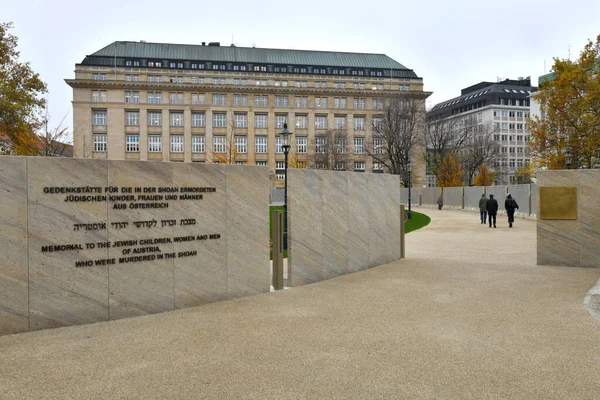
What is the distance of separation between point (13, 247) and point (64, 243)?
1.96 feet

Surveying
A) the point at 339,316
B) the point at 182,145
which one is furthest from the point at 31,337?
the point at 182,145

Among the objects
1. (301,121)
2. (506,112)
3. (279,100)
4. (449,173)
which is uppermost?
(506,112)

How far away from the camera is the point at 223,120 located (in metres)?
87.5

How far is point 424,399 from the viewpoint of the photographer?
4363mm

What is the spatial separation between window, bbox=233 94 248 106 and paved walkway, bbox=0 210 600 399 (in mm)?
82068

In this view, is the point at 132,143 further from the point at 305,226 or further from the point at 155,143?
→ the point at 305,226

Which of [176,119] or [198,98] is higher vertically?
[198,98]

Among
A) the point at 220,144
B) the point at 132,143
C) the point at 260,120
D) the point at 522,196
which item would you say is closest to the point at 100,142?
the point at 132,143

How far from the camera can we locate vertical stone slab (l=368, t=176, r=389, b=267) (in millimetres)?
11852

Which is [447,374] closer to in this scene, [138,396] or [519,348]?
[519,348]

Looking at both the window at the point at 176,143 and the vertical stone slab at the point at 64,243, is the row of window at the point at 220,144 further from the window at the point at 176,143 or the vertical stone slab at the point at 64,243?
the vertical stone slab at the point at 64,243

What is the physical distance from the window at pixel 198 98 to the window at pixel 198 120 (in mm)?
1878

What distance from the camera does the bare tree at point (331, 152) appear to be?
69.1 meters

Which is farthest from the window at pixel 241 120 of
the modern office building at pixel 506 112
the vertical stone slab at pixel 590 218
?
the vertical stone slab at pixel 590 218
